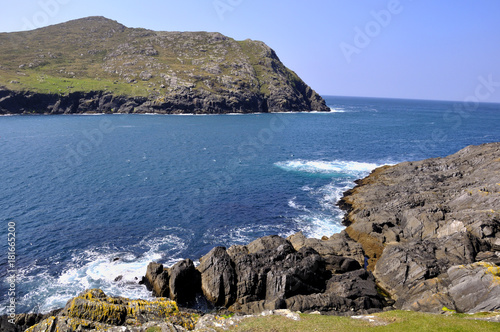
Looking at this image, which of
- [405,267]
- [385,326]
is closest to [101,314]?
[385,326]

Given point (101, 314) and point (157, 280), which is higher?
point (101, 314)

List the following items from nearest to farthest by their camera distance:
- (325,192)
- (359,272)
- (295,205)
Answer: (359,272), (295,205), (325,192)

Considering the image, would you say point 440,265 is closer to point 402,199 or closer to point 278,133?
point 402,199

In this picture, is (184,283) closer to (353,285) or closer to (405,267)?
(353,285)

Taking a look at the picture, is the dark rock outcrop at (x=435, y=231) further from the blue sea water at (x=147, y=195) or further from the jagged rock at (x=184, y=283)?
the jagged rock at (x=184, y=283)

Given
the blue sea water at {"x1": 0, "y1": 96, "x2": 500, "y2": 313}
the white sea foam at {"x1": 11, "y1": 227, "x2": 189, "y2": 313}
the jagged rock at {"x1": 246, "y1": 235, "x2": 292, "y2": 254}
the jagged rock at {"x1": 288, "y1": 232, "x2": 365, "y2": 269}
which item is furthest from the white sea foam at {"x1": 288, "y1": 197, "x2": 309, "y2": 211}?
the white sea foam at {"x1": 11, "y1": 227, "x2": 189, "y2": 313}

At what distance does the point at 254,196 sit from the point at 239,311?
3486 cm

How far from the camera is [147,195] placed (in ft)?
206

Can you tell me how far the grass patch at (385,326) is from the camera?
20406mm

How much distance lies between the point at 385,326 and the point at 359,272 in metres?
15.0

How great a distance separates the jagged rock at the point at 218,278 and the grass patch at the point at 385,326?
10.6 metres

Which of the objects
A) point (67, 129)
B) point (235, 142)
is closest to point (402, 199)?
point (235, 142)

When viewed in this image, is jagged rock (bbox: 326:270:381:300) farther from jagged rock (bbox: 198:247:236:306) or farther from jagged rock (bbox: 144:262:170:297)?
jagged rock (bbox: 144:262:170:297)

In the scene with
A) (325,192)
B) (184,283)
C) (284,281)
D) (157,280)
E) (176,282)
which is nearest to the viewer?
(284,281)
